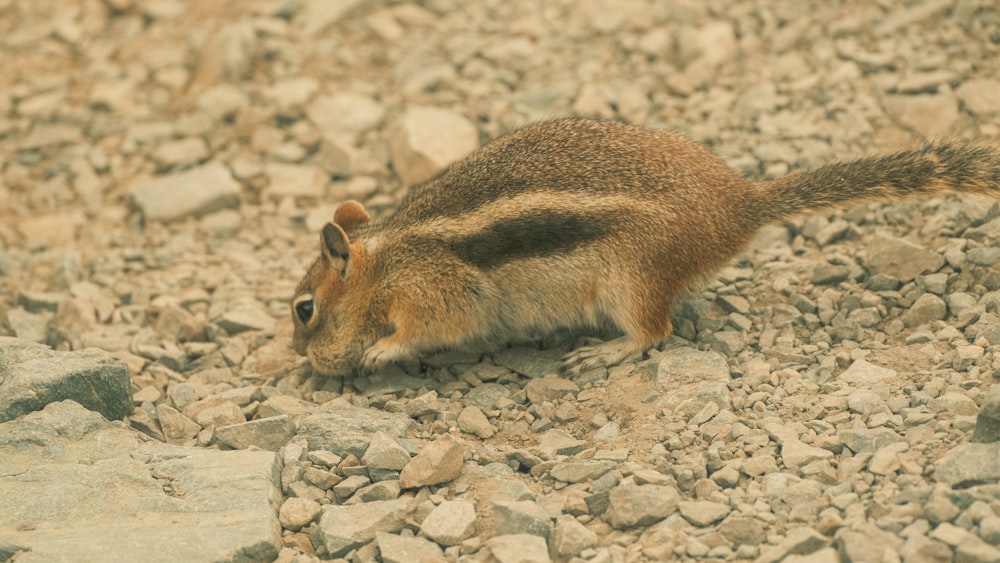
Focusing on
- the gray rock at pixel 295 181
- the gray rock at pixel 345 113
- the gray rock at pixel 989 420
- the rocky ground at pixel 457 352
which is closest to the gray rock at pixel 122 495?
the rocky ground at pixel 457 352

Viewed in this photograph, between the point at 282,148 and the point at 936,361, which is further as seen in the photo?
the point at 282,148

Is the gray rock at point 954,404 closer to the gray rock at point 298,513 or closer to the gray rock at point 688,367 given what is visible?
the gray rock at point 688,367

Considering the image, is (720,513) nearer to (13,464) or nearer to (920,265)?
(920,265)

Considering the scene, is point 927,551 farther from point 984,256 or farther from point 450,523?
point 984,256

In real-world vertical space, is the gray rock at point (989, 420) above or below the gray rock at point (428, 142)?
above

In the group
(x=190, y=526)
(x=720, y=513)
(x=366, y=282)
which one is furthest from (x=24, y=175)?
(x=720, y=513)

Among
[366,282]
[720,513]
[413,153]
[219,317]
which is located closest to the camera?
[720,513]

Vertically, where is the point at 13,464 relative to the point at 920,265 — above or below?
below

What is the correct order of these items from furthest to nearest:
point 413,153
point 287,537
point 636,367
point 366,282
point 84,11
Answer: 1. point 84,11
2. point 413,153
3. point 366,282
4. point 636,367
5. point 287,537
